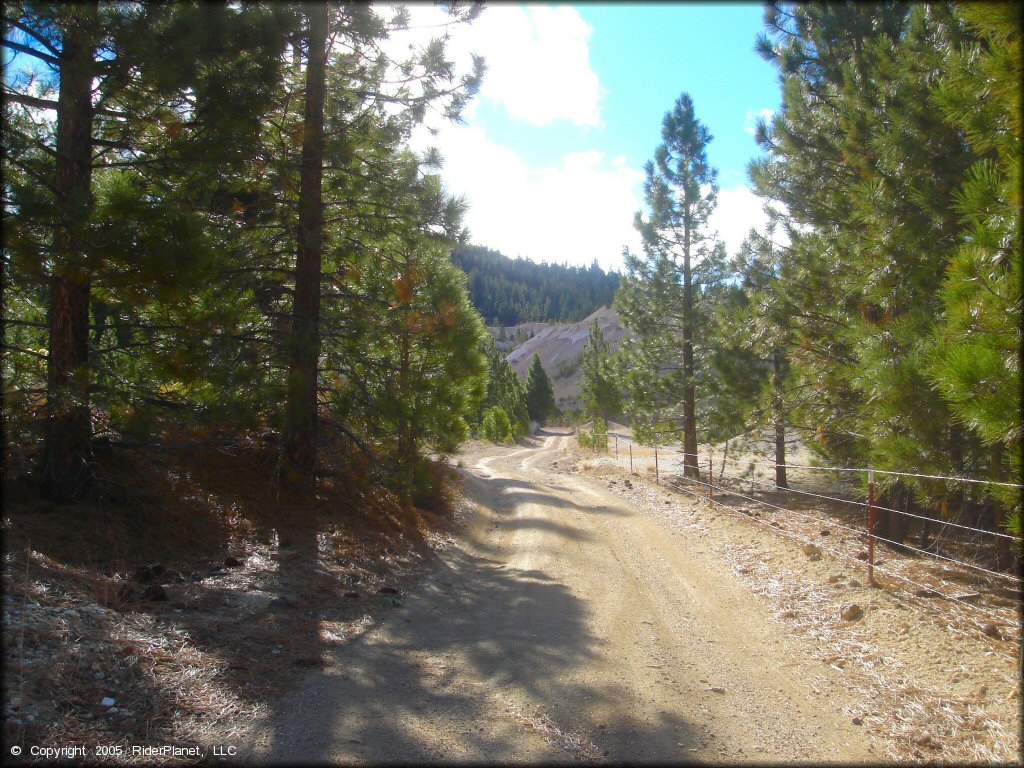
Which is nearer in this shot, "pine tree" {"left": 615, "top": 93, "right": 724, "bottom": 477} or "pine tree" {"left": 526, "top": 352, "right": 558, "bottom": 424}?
"pine tree" {"left": 615, "top": 93, "right": 724, "bottom": 477}

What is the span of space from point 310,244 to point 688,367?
13906mm

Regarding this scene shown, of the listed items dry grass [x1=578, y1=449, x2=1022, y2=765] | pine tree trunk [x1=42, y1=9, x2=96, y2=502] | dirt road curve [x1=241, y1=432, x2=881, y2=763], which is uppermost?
pine tree trunk [x1=42, y1=9, x2=96, y2=502]

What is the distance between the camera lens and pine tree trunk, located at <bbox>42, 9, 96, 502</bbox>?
5523 mm

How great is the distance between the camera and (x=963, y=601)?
19.6 ft

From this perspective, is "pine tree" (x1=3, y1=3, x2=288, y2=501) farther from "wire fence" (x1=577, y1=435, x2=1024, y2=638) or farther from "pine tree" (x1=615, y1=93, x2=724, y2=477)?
"pine tree" (x1=615, y1=93, x2=724, y2=477)

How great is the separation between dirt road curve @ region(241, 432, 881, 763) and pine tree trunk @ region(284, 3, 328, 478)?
98.3 inches

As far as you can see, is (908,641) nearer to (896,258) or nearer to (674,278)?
(896,258)

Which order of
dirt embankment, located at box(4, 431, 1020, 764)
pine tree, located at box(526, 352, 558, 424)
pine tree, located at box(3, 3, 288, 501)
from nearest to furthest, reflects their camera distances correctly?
dirt embankment, located at box(4, 431, 1020, 764)
pine tree, located at box(3, 3, 288, 501)
pine tree, located at box(526, 352, 558, 424)

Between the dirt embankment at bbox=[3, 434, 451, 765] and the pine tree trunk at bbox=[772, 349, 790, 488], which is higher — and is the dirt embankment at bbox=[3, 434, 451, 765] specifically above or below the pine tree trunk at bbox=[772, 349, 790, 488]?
below

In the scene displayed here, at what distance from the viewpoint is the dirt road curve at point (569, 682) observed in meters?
3.55

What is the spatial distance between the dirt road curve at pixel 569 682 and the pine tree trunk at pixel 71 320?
10.8 ft

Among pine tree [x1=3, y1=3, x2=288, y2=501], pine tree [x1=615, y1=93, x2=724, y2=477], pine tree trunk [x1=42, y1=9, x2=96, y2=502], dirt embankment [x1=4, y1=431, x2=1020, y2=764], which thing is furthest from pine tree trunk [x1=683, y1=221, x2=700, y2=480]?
pine tree trunk [x1=42, y1=9, x2=96, y2=502]

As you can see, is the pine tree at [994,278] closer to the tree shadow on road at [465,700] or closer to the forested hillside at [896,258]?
the forested hillside at [896,258]

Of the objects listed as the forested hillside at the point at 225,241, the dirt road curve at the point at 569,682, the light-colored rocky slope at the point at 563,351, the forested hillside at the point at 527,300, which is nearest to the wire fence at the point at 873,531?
the dirt road curve at the point at 569,682
